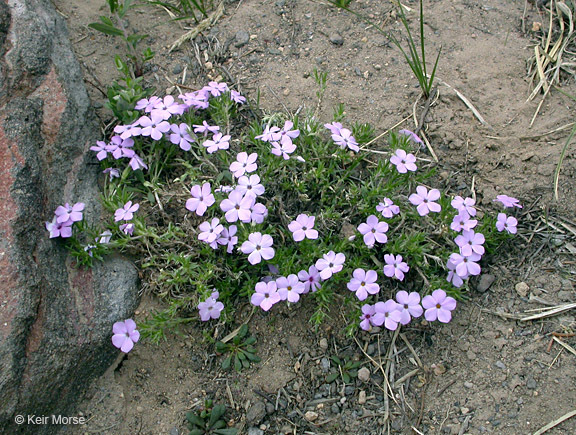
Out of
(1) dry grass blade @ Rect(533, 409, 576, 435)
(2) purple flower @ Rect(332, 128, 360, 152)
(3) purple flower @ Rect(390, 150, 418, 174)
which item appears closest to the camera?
(1) dry grass blade @ Rect(533, 409, 576, 435)

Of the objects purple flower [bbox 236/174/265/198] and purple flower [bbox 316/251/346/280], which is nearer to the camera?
purple flower [bbox 316/251/346/280]

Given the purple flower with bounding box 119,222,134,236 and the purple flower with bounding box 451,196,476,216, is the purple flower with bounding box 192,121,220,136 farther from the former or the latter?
the purple flower with bounding box 451,196,476,216

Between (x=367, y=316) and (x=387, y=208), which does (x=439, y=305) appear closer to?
(x=367, y=316)

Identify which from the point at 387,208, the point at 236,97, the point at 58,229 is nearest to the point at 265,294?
the point at 387,208

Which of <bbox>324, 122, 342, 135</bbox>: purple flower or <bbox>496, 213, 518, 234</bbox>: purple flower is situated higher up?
<bbox>324, 122, 342, 135</bbox>: purple flower

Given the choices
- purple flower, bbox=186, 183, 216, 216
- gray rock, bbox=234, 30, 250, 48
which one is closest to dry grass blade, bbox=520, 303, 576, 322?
purple flower, bbox=186, 183, 216, 216

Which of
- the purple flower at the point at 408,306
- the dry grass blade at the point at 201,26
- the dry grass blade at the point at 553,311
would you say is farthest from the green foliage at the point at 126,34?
the dry grass blade at the point at 553,311

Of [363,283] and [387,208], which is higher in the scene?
[387,208]
